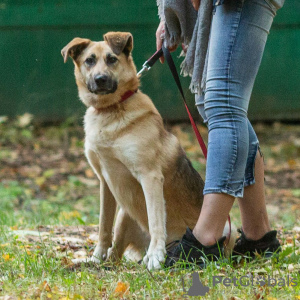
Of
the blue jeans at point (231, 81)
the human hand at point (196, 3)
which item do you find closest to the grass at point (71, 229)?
the blue jeans at point (231, 81)

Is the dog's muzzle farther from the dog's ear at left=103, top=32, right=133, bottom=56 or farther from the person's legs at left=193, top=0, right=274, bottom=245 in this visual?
the person's legs at left=193, top=0, right=274, bottom=245

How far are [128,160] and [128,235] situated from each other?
60 centimetres

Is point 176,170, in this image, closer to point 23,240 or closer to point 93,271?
point 93,271

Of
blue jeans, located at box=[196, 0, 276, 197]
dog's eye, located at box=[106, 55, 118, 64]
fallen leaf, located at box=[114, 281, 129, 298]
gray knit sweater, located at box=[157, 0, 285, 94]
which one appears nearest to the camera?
fallen leaf, located at box=[114, 281, 129, 298]

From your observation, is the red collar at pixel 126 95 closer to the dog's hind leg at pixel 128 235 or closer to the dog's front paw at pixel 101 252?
the dog's hind leg at pixel 128 235

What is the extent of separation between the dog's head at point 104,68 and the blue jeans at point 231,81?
741 millimetres

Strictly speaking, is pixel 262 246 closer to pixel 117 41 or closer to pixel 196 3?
pixel 196 3

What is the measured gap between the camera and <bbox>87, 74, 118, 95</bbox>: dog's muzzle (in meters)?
3.09

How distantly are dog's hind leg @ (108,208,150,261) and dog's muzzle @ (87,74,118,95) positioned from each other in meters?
0.76

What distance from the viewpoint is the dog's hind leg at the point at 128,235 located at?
3209 mm

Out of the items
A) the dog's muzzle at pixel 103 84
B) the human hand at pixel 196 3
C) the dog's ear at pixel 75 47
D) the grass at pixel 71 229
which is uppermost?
the human hand at pixel 196 3

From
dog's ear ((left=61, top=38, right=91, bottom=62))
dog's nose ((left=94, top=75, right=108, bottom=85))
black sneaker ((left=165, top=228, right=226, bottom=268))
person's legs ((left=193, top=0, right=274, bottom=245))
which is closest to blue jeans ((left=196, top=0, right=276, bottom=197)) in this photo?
person's legs ((left=193, top=0, right=274, bottom=245))

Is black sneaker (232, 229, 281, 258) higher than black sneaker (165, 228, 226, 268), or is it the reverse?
black sneaker (165, 228, 226, 268)

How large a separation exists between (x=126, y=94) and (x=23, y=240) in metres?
1.24
